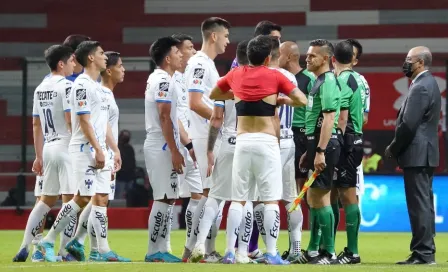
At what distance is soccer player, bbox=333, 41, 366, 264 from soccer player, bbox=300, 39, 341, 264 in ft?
0.80

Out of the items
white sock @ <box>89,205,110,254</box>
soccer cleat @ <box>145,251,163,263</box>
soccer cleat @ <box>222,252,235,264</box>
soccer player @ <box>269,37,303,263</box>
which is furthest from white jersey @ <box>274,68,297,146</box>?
white sock @ <box>89,205,110,254</box>

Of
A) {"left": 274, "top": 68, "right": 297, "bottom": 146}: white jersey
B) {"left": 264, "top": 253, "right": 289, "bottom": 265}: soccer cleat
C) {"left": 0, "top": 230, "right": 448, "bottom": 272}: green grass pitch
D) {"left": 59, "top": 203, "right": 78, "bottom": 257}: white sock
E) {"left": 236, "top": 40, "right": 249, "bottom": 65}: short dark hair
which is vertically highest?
{"left": 236, "top": 40, "right": 249, "bottom": 65}: short dark hair

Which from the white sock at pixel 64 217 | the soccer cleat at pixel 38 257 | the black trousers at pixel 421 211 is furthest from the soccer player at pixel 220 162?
the soccer cleat at pixel 38 257

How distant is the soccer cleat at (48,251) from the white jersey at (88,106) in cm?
98

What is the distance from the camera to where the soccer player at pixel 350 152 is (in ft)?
35.4

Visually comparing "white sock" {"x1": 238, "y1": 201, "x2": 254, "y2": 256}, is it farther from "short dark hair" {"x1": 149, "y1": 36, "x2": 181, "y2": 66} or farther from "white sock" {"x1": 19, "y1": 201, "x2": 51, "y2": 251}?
"white sock" {"x1": 19, "y1": 201, "x2": 51, "y2": 251}

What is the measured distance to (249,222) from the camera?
34.6 feet

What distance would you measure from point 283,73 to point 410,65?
1.26 m

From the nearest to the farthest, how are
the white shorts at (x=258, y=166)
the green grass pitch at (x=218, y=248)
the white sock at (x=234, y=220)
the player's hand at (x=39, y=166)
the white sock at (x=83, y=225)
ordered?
the green grass pitch at (x=218, y=248) < the white shorts at (x=258, y=166) < the white sock at (x=234, y=220) < the white sock at (x=83, y=225) < the player's hand at (x=39, y=166)

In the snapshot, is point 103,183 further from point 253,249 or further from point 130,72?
point 130,72

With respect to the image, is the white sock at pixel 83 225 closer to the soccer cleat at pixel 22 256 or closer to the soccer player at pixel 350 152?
the soccer cleat at pixel 22 256

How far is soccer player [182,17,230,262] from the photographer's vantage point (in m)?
11.0

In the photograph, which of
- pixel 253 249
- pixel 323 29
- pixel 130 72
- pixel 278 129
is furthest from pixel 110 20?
pixel 278 129

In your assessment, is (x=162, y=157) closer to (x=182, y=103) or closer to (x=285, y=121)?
(x=182, y=103)
